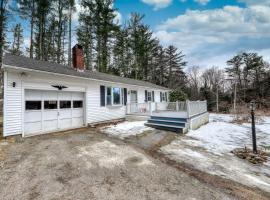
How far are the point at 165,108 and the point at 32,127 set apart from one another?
8.55 meters

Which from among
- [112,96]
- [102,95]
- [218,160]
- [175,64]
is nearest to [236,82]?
[175,64]

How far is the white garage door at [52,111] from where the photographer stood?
718 centimetres

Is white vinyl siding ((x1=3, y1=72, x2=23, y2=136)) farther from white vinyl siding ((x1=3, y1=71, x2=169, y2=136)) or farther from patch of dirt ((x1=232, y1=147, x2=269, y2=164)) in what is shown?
patch of dirt ((x1=232, y1=147, x2=269, y2=164))

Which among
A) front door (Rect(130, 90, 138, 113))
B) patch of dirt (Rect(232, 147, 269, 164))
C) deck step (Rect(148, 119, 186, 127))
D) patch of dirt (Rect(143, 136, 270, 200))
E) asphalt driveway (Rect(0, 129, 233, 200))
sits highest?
front door (Rect(130, 90, 138, 113))

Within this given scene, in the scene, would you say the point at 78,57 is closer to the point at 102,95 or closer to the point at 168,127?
the point at 102,95

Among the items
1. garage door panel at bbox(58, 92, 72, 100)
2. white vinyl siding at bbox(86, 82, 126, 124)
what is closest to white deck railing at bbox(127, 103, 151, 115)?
white vinyl siding at bbox(86, 82, 126, 124)

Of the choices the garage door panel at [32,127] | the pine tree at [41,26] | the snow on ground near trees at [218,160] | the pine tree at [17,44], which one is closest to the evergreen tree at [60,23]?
the pine tree at [41,26]

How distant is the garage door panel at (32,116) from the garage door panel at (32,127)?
0.47ft

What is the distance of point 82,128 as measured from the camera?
9039 mm

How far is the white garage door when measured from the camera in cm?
718

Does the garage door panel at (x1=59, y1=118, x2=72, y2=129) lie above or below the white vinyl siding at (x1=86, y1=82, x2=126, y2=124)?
below

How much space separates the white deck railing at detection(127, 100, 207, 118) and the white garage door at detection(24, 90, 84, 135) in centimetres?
438

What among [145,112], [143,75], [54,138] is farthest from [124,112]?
[143,75]

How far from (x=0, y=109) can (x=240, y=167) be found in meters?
20.6
